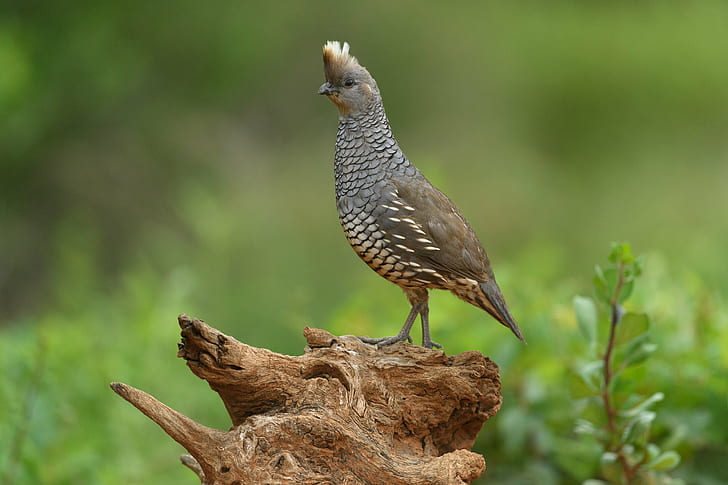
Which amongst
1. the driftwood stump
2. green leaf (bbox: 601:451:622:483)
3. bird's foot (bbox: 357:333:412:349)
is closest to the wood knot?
the driftwood stump

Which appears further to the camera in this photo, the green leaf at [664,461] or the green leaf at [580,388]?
the green leaf at [580,388]

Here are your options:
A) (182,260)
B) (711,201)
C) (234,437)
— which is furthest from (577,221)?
(234,437)

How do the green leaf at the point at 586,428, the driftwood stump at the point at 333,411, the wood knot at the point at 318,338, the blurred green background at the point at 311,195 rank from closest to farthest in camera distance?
the driftwood stump at the point at 333,411 → the wood knot at the point at 318,338 → the green leaf at the point at 586,428 → the blurred green background at the point at 311,195

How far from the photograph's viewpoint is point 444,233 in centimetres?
204

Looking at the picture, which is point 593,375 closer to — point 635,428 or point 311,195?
point 635,428

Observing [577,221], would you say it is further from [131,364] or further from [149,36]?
A: [131,364]

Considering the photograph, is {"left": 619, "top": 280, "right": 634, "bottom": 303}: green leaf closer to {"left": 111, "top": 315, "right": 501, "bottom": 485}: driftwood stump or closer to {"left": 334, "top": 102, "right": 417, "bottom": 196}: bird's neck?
{"left": 111, "top": 315, "right": 501, "bottom": 485}: driftwood stump

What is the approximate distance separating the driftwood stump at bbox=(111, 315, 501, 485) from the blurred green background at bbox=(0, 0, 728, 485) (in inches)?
28.1

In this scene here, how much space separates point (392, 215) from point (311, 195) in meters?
5.32

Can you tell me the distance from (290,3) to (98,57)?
2.44 meters

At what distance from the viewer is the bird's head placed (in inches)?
80.8

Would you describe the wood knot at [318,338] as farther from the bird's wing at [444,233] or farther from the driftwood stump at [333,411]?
the bird's wing at [444,233]

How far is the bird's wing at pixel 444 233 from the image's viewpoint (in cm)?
202

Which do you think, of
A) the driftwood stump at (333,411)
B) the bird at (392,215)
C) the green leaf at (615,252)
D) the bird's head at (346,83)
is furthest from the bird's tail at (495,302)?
the bird's head at (346,83)
